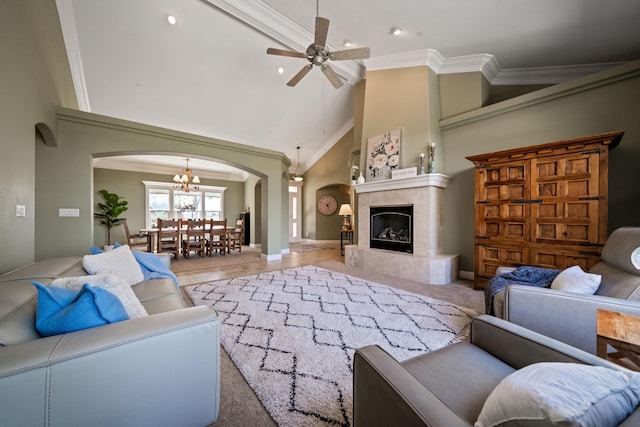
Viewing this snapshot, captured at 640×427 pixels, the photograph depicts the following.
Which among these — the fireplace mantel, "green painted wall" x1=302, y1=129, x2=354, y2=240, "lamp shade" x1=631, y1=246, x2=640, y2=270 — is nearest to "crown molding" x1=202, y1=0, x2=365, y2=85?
the fireplace mantel

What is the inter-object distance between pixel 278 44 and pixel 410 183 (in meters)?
3.45

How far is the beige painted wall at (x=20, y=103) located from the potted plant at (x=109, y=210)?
4840 mm

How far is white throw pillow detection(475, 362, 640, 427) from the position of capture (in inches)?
16.8

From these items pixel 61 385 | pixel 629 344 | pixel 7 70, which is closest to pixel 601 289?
pixel 629 344

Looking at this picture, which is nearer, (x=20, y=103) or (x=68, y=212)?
(x=20, y=103)

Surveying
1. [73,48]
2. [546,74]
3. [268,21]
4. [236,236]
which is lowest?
[236,236]

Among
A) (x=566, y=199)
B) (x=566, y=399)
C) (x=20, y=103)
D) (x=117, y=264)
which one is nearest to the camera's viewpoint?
(x=566, y=399)

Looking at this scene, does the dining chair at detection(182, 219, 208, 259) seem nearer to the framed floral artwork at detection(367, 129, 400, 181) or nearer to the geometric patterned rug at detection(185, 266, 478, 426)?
the geometric patterned rug at detection(185, 266, 478, 426)

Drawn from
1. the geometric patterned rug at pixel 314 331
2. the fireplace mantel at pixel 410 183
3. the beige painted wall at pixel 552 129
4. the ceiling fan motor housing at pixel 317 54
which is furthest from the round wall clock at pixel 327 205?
the ceiling fan motor housing at pixel 317 54

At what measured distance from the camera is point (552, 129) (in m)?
3.17

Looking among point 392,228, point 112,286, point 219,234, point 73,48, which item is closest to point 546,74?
point 392,228

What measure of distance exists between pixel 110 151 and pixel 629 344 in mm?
5608

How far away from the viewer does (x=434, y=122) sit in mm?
4047

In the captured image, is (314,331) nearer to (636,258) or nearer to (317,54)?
(636,258)
